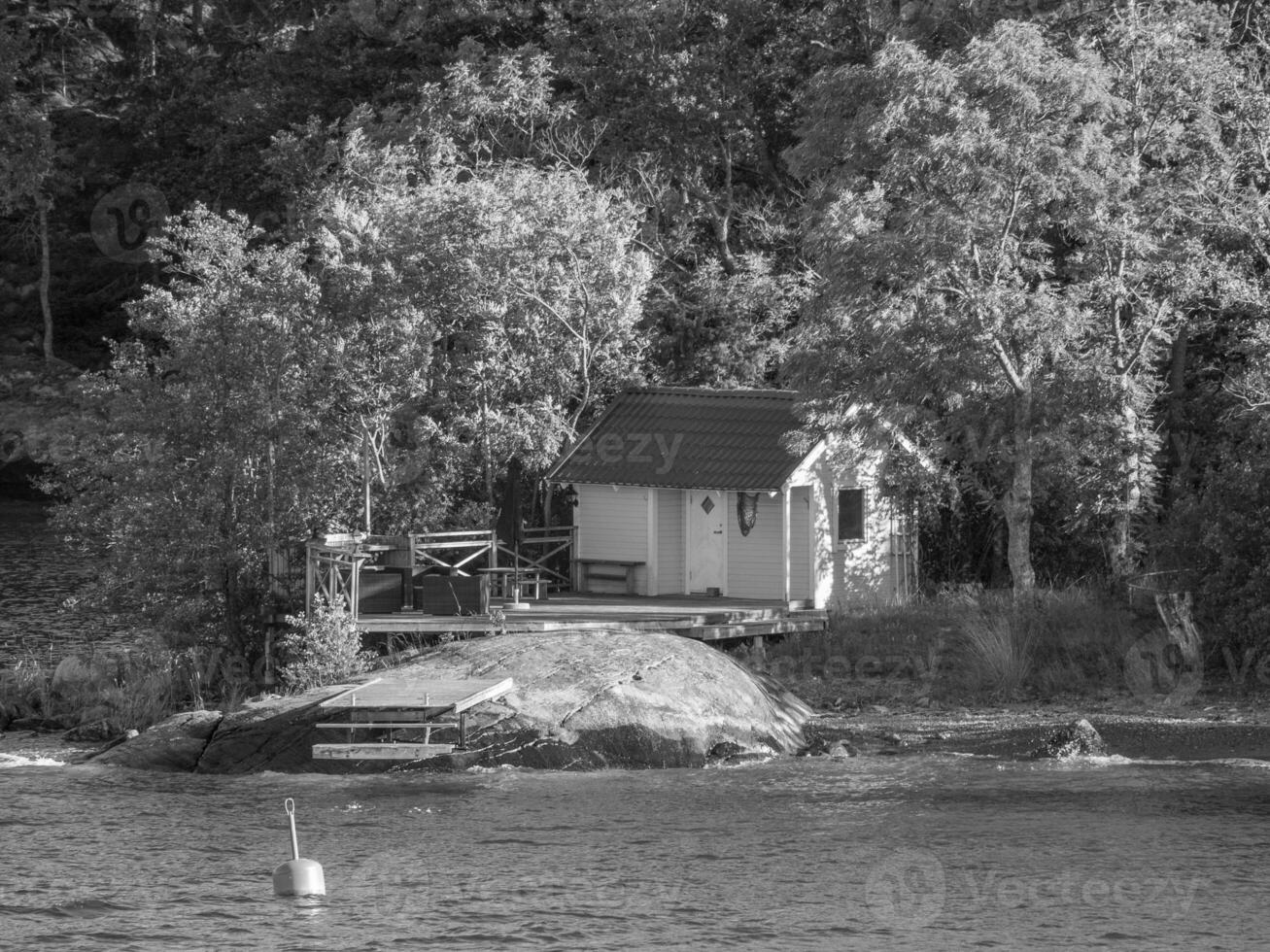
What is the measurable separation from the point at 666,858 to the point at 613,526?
14065 millimetres

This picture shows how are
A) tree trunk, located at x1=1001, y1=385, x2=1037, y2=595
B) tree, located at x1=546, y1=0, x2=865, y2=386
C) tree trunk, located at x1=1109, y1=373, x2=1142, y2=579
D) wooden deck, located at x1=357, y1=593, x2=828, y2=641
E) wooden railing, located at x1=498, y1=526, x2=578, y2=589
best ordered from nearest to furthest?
wooden deck, located at x1=357, y1=593, x2=828, y2=641 < tree trunk, located at x1=1109, y1=373, x2=1142, y2=579 < tree trunk, located at x1=1001, y1=385, x2=1037, y2=595 < wooden railing, located at x1=498, y1=526, x2=578, y2=589 < tree, located at x1=546, y1=0, x2=865, y2=386

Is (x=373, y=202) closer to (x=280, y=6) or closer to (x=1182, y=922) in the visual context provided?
(x=1182, y=922)

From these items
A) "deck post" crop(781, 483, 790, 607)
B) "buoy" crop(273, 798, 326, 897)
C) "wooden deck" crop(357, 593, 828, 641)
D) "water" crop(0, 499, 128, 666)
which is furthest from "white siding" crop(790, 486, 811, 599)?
"buoy" crop(273, 798, 326, 897)

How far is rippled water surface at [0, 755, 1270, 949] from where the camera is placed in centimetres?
1734

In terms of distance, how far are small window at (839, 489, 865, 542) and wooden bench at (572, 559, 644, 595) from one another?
380cm

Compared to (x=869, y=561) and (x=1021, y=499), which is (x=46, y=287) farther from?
(x=1021, y=499)

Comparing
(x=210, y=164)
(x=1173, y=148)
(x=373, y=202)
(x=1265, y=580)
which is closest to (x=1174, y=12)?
(x=1173, y=148)

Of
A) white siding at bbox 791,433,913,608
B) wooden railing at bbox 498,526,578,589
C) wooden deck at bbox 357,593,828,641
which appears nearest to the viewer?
wooden deck at bbox 357,593,828,641

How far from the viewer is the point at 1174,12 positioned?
3089 cm

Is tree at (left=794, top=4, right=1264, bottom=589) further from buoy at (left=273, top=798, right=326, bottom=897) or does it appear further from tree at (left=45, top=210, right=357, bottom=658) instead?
buoy at (left=273, top=798, right=326, bottom=897)

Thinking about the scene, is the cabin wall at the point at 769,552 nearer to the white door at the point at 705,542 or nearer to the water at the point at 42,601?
the white door at the point at 705,542

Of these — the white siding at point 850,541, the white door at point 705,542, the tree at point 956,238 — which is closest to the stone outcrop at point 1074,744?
the tree at point 956,238

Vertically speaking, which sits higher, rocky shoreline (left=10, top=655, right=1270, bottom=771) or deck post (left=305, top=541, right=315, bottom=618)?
deck post (left=305, top=541, right=315, bottom=618)

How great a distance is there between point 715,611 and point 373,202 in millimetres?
13225
